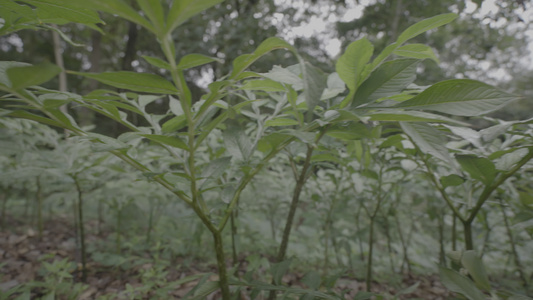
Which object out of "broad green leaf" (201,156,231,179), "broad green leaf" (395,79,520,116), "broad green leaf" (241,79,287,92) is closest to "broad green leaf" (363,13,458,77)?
"broad green leaf" (395,79,520,116)

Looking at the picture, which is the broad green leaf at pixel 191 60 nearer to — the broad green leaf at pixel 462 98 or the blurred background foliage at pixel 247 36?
the broad green leaf at pixel 462 98

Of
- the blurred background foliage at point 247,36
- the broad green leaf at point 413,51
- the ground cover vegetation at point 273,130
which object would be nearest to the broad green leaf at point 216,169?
the ground cover vegetation at point 273,130

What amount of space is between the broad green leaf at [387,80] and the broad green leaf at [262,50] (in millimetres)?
186

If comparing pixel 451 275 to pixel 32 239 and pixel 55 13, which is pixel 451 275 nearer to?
pixel 55 13

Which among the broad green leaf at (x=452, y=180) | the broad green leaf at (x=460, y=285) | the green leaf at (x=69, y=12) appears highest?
the green leaf at (x=69, y=12)

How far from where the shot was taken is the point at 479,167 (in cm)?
64

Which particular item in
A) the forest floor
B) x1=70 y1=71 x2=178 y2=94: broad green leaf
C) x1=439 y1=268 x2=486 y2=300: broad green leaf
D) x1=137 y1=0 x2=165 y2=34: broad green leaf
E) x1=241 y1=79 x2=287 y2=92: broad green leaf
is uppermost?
x1=137 y1=0 x2=165 y2=34: broad green leaf

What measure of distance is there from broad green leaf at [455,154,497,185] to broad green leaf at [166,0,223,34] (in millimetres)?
652

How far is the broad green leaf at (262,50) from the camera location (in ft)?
1.49

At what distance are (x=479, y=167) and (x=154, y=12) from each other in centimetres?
75

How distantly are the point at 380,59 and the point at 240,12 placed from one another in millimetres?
5313

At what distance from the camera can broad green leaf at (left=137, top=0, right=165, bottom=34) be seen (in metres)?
0.38

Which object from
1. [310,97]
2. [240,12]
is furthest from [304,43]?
[310,97]

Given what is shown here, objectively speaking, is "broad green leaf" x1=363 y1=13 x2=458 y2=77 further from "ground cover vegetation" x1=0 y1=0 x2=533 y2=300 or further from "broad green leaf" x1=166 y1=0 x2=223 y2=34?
"broad green leaf" x1=166 y1=0 x2=223 y2=34
